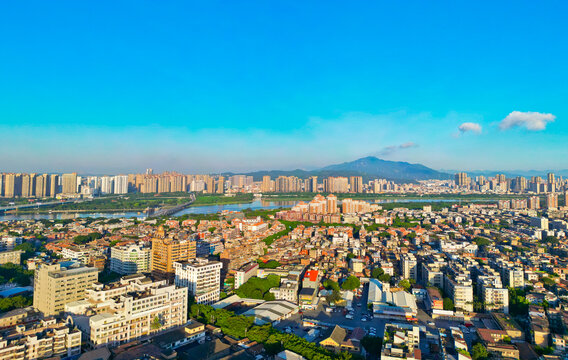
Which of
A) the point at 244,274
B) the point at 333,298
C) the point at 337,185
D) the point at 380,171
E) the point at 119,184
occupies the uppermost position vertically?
the point at 380,171

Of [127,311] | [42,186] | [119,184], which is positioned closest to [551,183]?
[127,311]

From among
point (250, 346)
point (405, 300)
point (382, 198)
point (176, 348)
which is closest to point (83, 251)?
point (176, 348)

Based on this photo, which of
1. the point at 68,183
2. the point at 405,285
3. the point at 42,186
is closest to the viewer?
the point at 405,285

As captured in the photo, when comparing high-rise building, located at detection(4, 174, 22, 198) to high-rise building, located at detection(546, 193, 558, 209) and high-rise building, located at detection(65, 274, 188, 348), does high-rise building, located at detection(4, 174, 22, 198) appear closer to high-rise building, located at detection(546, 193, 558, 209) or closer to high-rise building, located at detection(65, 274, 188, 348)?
high-rise building, located at detection(65, 274, 188, 348)

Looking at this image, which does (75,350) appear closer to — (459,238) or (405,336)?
(405,336)

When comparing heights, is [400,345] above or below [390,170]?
below

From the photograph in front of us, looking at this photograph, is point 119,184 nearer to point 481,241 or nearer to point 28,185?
point 28,185
